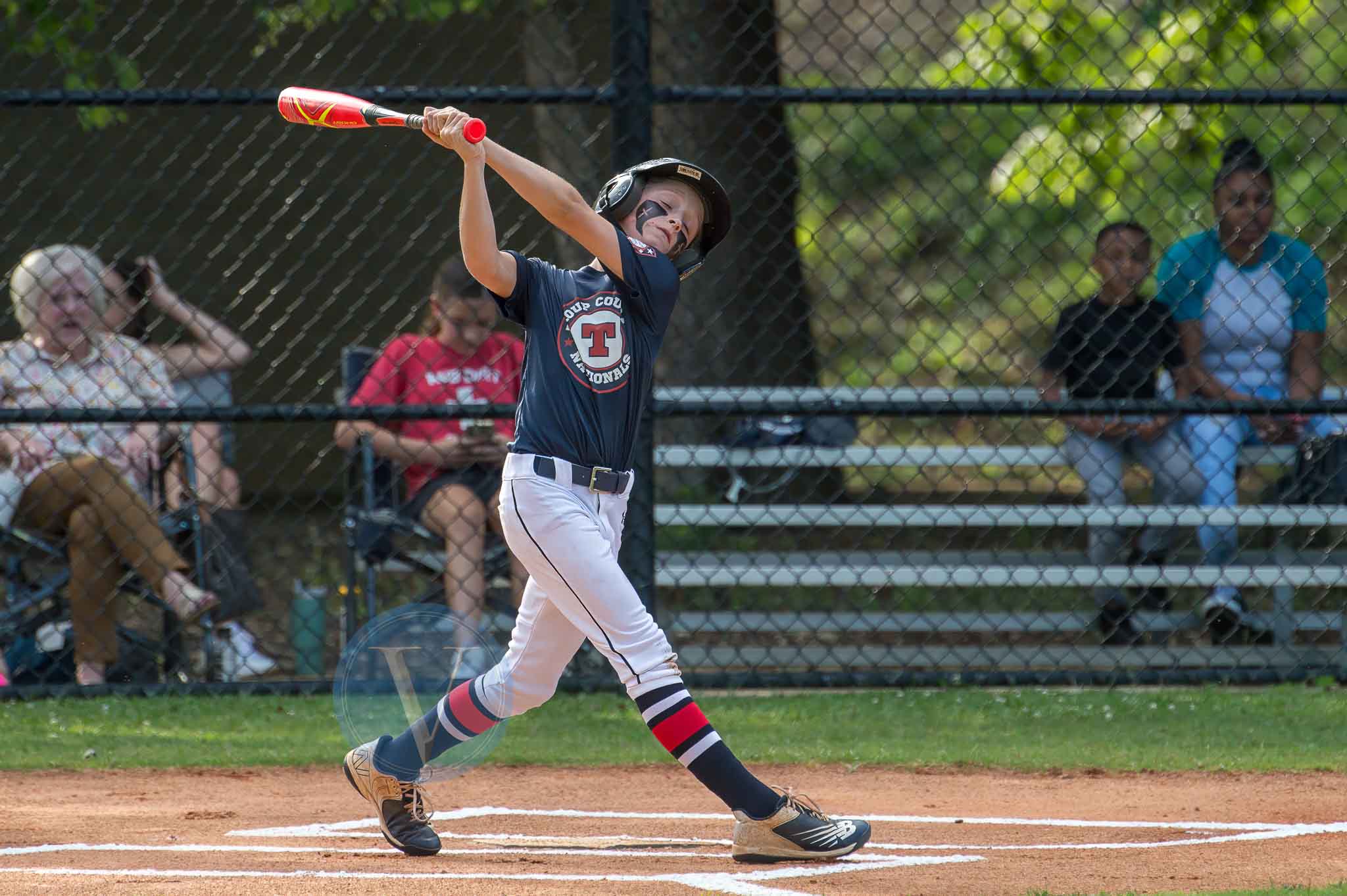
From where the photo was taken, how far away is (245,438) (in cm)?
980

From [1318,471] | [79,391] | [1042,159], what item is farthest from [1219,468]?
[1042,159]

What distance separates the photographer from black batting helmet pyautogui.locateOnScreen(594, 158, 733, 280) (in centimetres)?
370

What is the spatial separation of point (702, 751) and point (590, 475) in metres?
0.66

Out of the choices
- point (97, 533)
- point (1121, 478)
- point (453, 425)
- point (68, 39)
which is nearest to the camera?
point (97, 533)

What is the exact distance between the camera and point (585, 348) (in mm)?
3566

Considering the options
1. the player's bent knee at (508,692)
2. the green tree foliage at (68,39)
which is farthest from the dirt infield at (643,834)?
the green tree foliage at (68,39)

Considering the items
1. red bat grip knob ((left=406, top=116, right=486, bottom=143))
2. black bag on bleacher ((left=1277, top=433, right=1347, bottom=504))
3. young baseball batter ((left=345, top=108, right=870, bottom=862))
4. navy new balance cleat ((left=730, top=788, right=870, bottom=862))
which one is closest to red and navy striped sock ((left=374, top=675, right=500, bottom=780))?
young baseball batter ((left=345, top=108, right=870, bottom=862))

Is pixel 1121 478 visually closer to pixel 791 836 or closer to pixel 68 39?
pixel 791 836

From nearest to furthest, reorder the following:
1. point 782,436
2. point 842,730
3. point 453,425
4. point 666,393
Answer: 1. point 842,730
2. point 453,425
3. point 666,393
4. point 782,436

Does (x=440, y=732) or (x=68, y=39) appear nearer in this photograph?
(x=440, y=732)

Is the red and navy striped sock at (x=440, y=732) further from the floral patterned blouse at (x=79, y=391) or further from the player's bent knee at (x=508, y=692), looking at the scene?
the floral patterned blouse at (x=79, y=391)

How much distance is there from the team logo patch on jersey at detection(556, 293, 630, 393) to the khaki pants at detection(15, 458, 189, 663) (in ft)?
9.19

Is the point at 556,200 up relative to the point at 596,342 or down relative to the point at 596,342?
up

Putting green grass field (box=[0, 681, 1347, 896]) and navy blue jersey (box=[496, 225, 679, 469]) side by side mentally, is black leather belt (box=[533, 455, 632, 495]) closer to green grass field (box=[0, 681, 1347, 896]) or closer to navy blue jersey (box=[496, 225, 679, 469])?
navy blue jersey (box=[496, 225, 679, 469])
